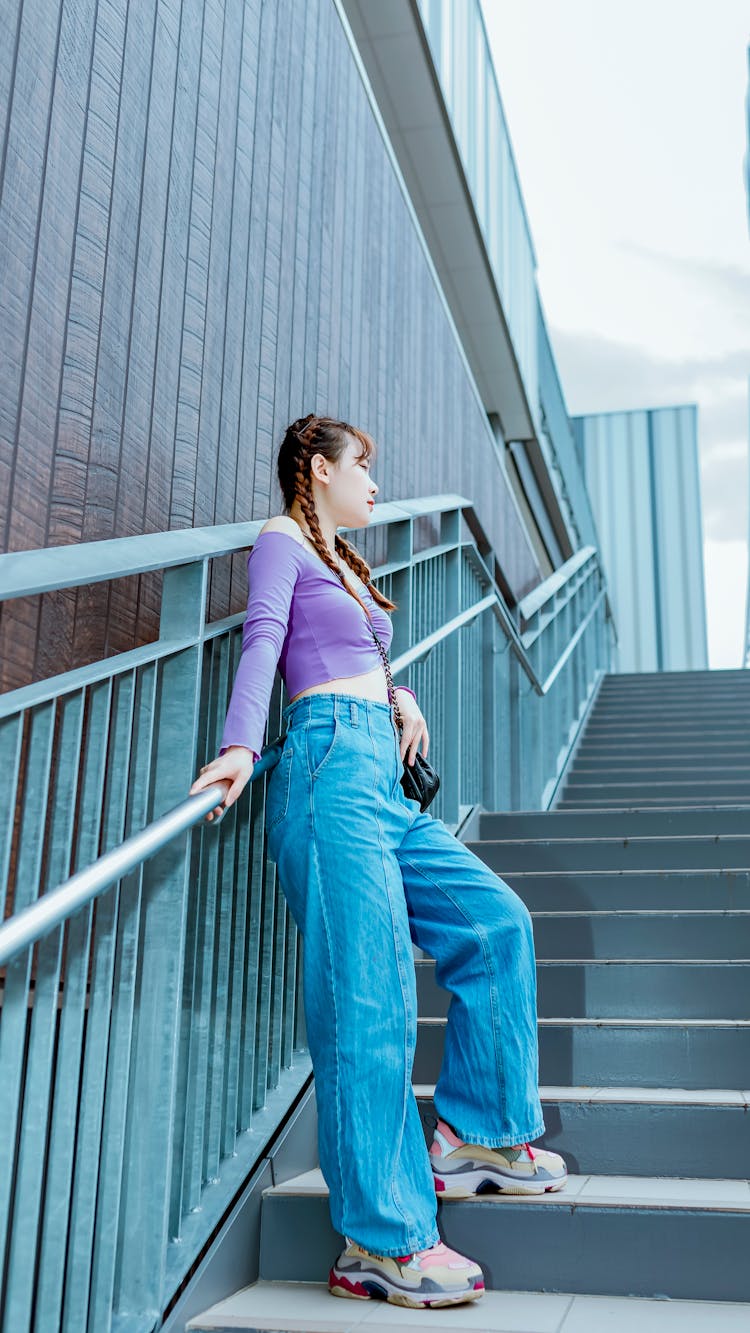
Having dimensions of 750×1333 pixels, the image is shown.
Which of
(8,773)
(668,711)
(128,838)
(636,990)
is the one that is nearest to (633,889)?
(636,990)

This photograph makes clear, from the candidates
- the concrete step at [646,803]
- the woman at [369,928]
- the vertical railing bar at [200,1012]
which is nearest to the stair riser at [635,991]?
the woman at [369,928]

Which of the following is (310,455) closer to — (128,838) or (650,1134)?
(128,838)

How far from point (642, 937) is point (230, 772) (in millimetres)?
1437

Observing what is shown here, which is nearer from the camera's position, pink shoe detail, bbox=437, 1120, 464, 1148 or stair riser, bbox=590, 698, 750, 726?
pink shoe detail, bbox=437, 1120, 464, 1148

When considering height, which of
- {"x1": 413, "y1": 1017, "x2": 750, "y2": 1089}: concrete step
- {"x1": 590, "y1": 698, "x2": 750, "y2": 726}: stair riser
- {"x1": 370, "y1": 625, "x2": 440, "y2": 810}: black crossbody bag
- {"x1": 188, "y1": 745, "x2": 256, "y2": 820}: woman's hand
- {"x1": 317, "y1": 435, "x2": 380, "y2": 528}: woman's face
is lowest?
{"x1": 413, "y1": 1017, "x2": 750, "y2": 1089}: concrete step

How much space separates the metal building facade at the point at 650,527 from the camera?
16.1 meters

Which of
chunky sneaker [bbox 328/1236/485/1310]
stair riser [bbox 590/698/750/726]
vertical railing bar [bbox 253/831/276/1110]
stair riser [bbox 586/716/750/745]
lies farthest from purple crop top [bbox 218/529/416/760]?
stair riser [bbox 590/698/750/726]

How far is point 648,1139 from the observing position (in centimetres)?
199

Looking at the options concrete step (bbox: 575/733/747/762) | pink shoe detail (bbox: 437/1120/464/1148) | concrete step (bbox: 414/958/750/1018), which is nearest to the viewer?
pink shoe detail (bbox: 437/1120/464/1148)

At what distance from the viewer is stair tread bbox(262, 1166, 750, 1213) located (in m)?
1.72

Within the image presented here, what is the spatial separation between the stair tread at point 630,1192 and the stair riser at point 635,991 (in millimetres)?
497

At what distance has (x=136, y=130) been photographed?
2150mm

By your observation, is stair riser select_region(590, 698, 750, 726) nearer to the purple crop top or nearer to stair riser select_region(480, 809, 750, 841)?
stair riser select_region(480, 809, 750, 841)

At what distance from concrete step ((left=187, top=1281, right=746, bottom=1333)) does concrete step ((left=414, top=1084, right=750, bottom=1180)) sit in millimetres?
317
